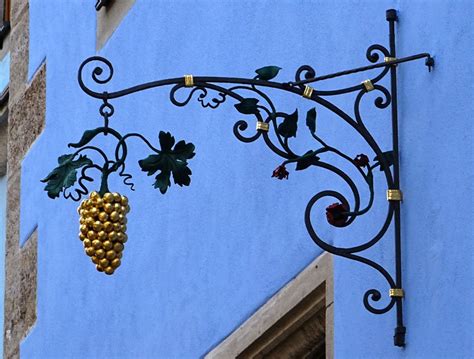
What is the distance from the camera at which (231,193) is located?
219 inches

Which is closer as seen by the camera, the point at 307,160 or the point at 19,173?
the point at 307,160

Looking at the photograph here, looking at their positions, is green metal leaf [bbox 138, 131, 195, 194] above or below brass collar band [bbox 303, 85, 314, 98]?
below

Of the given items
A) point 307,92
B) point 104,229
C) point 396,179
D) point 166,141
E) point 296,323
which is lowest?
point 296,323

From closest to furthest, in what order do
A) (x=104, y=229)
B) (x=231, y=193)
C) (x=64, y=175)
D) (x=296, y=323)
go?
(x=104, y=229)
(x=64, y=175)
(x=296, y=323)
(x=231, y=193)

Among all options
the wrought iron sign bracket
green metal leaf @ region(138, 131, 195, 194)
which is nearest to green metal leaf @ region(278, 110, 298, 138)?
the wrought iron sign bracket

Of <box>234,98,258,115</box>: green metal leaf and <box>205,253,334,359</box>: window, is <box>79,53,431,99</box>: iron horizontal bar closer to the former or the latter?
<box>234,98,258,115</box>: green metal leaf

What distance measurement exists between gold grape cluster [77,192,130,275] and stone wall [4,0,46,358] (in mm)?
3300

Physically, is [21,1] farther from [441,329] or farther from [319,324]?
[441,329]

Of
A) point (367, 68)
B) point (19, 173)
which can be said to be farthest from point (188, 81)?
point (19, 173)

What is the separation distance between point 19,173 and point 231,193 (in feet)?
8.53

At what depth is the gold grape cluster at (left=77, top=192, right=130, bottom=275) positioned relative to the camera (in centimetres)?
424

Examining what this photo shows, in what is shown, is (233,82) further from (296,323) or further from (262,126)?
(296,323)

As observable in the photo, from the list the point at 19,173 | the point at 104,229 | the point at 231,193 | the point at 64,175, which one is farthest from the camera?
the point at 19,173

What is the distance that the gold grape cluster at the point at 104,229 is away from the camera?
424cm
